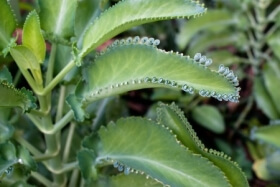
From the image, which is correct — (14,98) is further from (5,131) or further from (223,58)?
(223,58)

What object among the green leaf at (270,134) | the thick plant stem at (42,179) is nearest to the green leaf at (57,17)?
the thick plant stem at (42,179)

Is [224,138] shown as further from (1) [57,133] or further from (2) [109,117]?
(1) [57,133]

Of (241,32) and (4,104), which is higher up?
(4,104)

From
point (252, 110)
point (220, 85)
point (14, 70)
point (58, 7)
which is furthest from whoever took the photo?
point (252, 110)

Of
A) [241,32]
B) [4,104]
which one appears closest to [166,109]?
[4,104]

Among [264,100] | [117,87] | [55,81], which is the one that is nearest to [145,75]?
[117,87]

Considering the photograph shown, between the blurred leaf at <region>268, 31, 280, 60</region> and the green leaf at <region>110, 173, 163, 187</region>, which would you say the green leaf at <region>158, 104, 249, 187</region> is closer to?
the green leaf at <region>110, 173, 163, 187</region>
